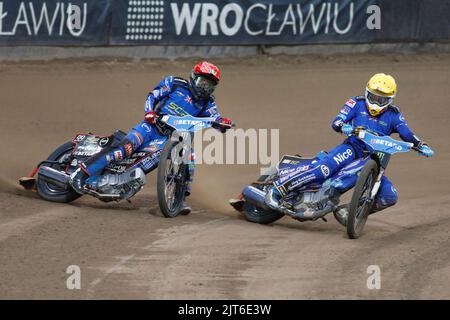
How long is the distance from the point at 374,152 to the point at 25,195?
4443 mm

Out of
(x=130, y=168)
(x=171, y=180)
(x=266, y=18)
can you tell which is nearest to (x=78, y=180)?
(x=130, y=168)

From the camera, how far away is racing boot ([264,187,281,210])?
475 inches

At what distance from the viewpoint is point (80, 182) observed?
40.7 feet

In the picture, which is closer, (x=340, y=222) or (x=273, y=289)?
(x=273, y=289)

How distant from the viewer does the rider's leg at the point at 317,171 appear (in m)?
11.9

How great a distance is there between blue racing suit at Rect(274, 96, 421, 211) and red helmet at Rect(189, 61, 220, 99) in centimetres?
154

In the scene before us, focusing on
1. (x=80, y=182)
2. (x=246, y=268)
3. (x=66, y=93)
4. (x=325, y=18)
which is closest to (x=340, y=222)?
(x=246, y=268)

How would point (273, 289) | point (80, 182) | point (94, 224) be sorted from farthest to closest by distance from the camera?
point (80, 182), point (94, 224), point (273, 289)

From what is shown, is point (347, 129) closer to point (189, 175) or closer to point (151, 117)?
point (189, 175)

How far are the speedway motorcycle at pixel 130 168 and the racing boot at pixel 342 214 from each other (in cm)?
185

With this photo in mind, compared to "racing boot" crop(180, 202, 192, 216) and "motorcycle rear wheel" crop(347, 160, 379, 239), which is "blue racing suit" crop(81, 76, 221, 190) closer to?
"racing boot" crop(180, 202, 192, 216)

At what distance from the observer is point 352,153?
11992 millimetres
